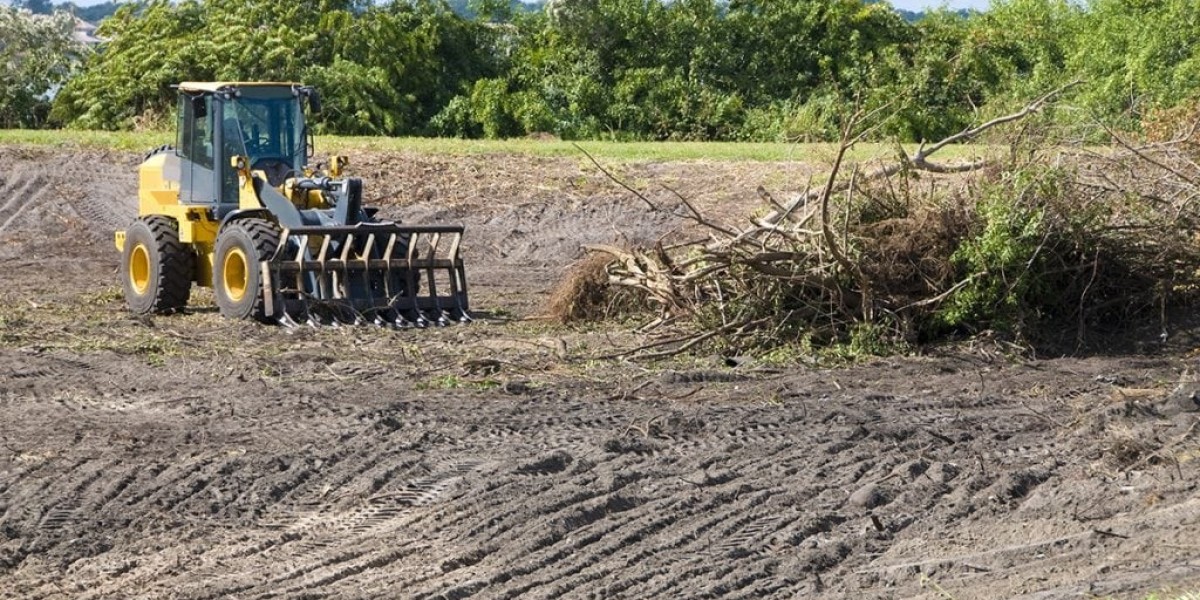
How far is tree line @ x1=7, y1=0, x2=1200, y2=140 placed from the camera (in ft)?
102

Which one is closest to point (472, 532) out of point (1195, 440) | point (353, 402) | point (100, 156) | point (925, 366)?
point (353, 402)

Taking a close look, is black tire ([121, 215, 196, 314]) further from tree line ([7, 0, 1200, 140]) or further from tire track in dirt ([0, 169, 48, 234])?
tree line ([7, 0, 1200, 140])

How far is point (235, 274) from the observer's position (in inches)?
579

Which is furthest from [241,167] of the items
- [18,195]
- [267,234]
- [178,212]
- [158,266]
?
[18,195]

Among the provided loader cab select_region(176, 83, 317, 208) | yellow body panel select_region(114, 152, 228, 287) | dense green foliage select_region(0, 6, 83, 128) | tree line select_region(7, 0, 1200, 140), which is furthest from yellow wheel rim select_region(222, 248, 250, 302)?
dense green foliage select_region(0, 6, 83, 128)

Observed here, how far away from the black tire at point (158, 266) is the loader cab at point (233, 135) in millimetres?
410

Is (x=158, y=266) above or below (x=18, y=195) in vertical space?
below

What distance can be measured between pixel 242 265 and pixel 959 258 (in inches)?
249

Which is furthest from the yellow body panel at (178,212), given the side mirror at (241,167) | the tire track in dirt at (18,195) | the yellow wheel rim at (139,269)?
the tire track in dirt at (18,195)

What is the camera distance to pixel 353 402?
10266 millimetres

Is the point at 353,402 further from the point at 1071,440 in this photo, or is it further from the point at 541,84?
the point at 541,84

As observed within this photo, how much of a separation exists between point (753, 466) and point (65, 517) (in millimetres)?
3449

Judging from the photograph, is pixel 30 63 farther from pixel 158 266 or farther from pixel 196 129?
pixel 158 266

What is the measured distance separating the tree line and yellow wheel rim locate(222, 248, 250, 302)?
15.9 metres
